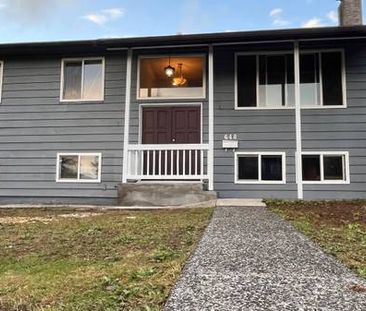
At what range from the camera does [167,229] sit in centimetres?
584

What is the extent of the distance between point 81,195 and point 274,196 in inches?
194

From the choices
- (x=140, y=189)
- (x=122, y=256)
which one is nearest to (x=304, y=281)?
(x=122, y=256)

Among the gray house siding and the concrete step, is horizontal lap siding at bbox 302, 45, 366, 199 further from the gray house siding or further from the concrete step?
the concrete step

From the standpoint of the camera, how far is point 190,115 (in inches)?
424

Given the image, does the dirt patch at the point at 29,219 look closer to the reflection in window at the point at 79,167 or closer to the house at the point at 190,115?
the house at the point at 190,115

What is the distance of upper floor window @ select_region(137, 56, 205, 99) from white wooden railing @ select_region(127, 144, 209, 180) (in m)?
1.62

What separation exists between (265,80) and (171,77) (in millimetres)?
2497

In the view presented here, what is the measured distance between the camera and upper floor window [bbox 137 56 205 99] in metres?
10.9

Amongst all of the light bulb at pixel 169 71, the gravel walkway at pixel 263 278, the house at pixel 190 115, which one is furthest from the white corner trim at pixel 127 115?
the gravel walkway at pixel 263 278

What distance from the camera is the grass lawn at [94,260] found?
9.48ft

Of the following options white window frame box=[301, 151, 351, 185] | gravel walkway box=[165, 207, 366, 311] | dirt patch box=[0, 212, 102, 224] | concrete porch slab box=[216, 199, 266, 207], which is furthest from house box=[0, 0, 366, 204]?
gravel walkway box=[165, 207, 366, 311]

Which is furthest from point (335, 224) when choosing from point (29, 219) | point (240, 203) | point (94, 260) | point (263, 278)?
point (29, 219)

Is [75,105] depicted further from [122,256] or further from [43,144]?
[122,256]

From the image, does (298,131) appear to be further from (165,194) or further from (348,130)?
(165,194)
